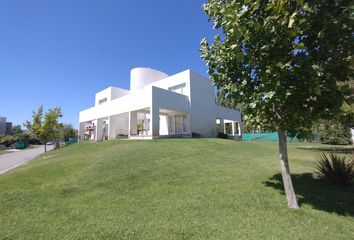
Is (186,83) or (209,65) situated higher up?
(186,83)

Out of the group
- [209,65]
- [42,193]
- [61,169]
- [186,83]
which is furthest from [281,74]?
[186,83]

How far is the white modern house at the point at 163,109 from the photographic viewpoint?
1941cm

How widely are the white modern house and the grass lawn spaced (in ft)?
36.7

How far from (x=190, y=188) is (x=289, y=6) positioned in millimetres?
5199

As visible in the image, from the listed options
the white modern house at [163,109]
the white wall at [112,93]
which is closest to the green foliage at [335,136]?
the white modern house at [163,109]

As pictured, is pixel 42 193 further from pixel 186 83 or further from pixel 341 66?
pixel 186 83

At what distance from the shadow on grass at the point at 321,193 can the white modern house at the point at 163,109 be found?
43.5 ft

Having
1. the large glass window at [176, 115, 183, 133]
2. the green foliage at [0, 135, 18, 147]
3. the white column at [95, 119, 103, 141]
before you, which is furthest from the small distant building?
the large glass window at [176, 115, 183, 133]

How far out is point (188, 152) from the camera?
37.2 ft

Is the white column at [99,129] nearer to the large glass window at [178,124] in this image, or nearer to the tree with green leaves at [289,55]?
the large glass window at [178,124]

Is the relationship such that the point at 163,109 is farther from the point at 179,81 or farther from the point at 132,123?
the point at 179,81

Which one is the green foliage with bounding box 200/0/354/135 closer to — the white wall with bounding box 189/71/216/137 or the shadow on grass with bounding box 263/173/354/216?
the shadow on grass with bounding box 263/173/354/216

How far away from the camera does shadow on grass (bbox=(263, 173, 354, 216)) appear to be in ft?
15.3

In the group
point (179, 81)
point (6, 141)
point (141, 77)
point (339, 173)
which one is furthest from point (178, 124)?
point (6, 141)
